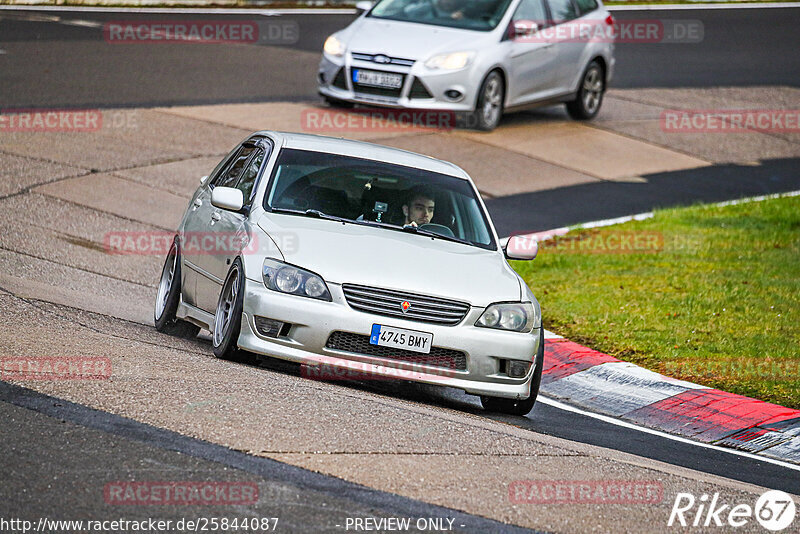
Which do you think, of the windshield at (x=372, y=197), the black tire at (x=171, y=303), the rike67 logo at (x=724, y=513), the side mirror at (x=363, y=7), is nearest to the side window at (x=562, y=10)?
the side mirror at (x=363, y=7)

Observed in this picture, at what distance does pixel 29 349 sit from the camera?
7.45 m

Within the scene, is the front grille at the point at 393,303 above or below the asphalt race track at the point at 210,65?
above

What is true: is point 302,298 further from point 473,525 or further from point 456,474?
point 473,525

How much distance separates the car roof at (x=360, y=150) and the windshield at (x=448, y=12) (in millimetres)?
9597

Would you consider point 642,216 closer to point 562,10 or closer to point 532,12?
point 532,12

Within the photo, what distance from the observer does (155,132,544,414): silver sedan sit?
7816 mm

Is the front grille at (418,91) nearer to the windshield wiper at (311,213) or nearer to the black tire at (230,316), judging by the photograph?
the windshield wiper at (311,213)

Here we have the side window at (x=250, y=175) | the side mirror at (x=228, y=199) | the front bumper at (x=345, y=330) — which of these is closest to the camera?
the front bumper at (x=345, y=330)

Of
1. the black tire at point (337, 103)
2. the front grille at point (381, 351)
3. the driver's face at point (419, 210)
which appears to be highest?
the driver's face at point (419, 210)

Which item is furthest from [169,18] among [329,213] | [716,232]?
[329,213]

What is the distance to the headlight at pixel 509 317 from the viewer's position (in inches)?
316

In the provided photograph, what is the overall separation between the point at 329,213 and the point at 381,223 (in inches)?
14.3

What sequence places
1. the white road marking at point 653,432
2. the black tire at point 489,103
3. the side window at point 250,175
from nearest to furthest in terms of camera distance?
the white road marking at point 653,432
the side window at point 250,175
the black tire at point 489,103

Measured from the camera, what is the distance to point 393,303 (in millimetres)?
7840
